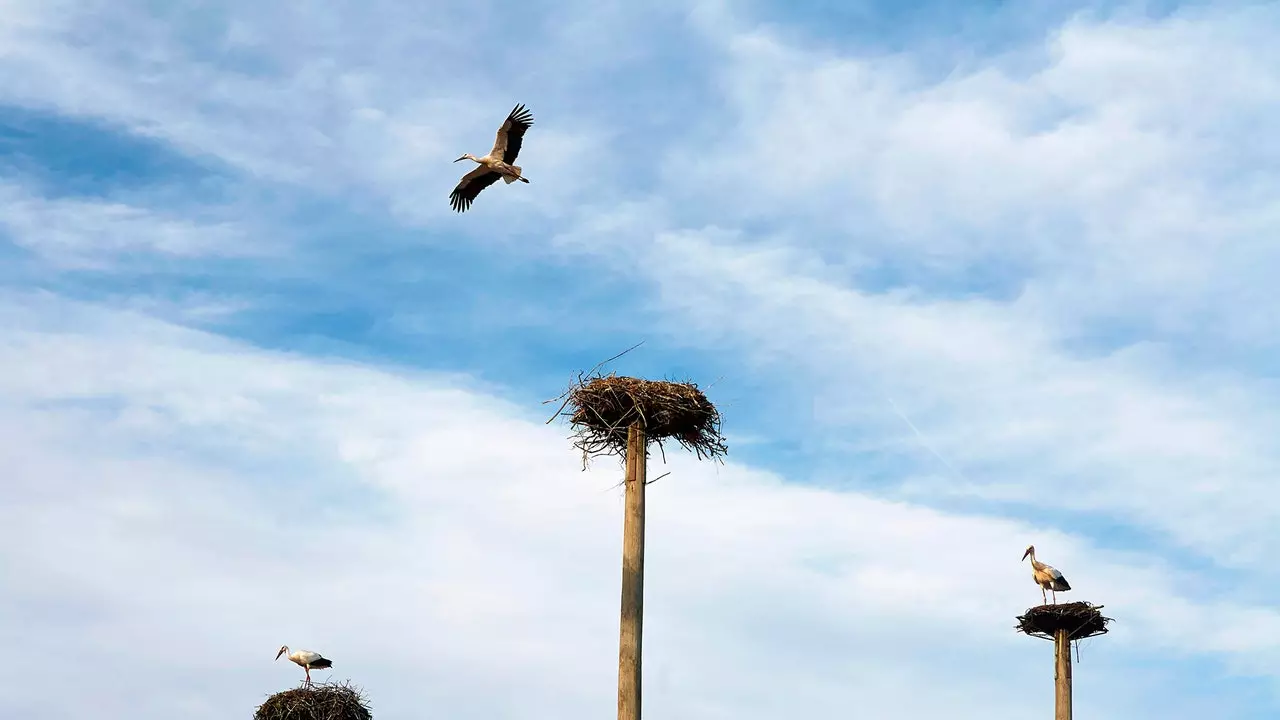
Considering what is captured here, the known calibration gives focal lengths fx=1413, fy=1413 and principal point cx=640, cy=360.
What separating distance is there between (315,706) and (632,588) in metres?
7.10

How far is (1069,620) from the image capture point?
2245 cm

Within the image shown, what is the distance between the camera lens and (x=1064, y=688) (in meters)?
21.9

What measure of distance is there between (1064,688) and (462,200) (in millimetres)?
11963

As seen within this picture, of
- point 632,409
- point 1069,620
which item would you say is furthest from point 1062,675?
point 632,409

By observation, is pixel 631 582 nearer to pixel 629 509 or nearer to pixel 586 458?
pixel 629 509

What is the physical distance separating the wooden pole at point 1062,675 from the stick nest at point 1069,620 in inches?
4.5

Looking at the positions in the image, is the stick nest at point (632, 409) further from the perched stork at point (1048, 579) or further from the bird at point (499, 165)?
the perched stork at point (1048, 579)

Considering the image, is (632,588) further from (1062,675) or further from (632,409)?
(1062,675)

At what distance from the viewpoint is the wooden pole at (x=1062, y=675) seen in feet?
71.0

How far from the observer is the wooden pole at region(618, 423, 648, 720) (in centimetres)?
1430

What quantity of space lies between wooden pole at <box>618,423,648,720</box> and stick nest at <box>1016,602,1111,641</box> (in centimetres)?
984

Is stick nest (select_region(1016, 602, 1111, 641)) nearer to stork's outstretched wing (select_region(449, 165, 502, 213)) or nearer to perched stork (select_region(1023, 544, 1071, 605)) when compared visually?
perched stork (select_region(1023, 544, 1071, 605))

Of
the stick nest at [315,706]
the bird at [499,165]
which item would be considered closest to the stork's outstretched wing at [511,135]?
the bird at [499,165]

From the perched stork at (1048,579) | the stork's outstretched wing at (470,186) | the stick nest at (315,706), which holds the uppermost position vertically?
the stork's outstretched wing at (470,186)
